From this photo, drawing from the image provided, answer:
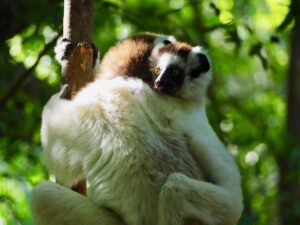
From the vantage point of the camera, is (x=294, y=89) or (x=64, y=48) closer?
(x=64, y=48)

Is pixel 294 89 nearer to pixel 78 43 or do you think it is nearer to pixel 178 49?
pixel 178 49

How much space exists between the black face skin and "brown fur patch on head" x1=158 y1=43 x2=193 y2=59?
156 mm

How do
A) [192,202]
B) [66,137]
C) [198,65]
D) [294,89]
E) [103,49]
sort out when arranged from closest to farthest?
[192,202] → [66,137] → [198,65] → [103,49] → [294,89]

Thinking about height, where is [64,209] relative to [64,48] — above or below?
below

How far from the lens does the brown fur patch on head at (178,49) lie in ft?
18.4

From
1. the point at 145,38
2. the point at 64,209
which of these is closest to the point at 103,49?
the point at 145,38

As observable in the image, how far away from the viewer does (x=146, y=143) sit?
5.11 metres

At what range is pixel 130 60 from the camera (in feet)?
18.4

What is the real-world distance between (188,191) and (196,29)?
187 inches

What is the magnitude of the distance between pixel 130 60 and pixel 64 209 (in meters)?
1.41

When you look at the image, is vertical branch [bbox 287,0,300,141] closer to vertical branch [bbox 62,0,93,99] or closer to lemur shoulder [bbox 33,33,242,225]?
lemur shoulder [bbox 33,33,242,225]

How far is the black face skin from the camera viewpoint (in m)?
5.36

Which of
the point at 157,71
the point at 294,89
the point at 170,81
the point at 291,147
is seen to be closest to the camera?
the point at 170,81

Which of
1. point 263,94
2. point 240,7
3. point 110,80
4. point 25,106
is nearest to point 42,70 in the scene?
point 25,106
